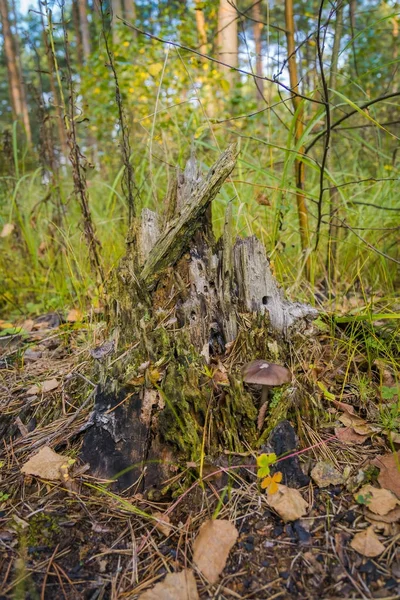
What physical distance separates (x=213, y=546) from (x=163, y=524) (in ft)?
0.60

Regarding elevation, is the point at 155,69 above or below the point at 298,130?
above

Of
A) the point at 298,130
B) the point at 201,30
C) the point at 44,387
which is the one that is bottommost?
the point at 44,387

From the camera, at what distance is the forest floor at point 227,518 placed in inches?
45.4

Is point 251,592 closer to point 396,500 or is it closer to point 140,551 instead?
point 140,551

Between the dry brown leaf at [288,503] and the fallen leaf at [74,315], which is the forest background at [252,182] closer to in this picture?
the fallen leaf at [74,315]

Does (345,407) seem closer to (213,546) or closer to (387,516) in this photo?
(387,516)

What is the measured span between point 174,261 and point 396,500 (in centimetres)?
116

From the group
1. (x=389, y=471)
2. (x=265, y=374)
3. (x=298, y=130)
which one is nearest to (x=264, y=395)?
(x=265, y=374)

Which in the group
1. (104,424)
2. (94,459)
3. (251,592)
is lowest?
(251,592)

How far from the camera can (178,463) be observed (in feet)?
4.87

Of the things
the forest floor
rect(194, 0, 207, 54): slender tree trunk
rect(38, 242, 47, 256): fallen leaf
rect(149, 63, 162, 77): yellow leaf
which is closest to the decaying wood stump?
the forest floor

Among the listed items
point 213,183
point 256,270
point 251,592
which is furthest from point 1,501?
point 213,183

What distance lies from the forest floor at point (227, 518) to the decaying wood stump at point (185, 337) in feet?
0.42

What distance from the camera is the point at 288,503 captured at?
133 cm
